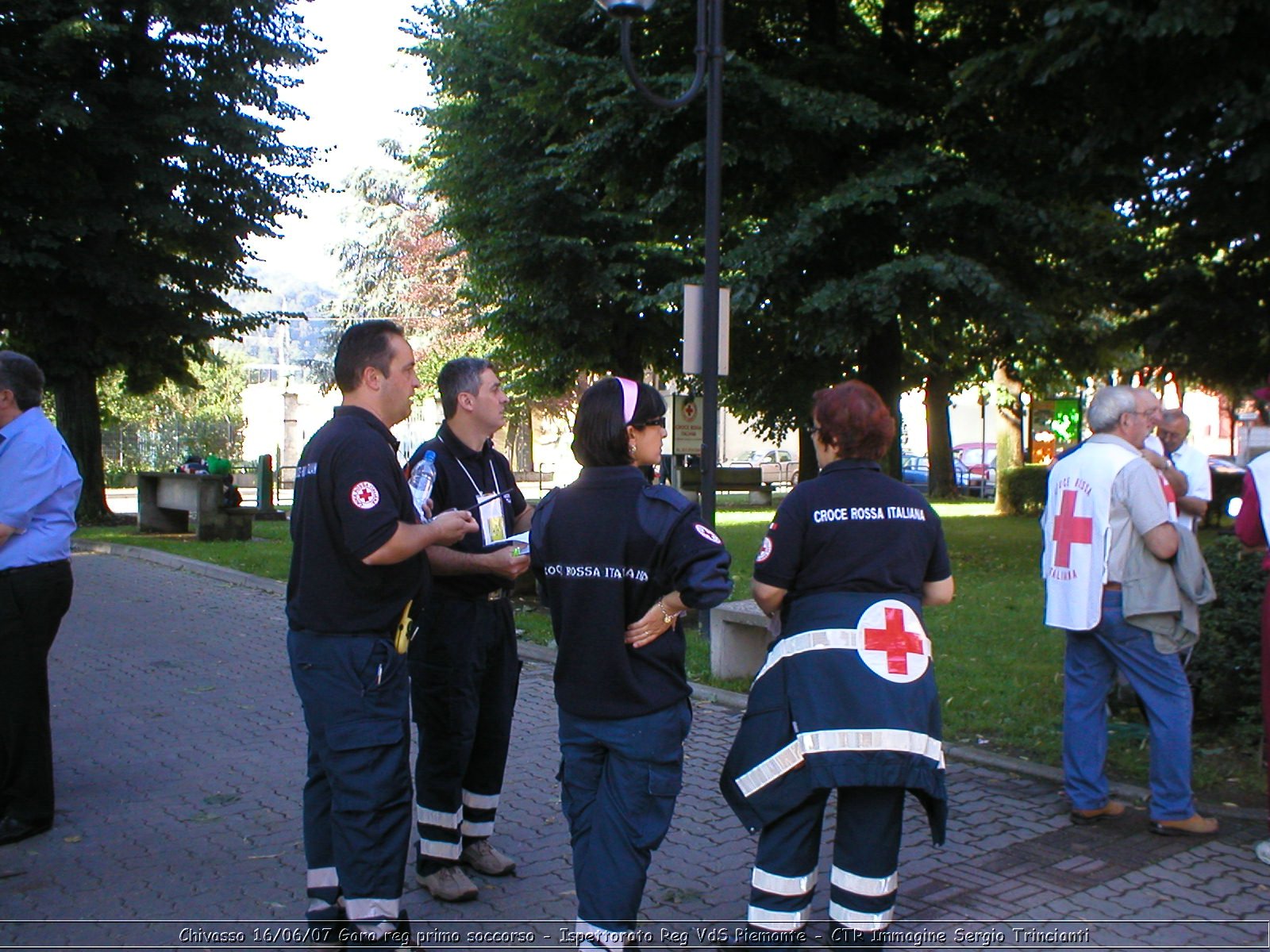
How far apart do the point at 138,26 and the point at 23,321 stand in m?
5.33

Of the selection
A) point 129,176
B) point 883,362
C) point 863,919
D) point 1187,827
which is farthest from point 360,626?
point 129,176

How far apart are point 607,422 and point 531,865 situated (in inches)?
84.8

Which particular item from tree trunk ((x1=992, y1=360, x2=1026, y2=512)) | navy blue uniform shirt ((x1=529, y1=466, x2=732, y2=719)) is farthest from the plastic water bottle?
tree trunk ((x1=992, y1=360, x2=1026, y2=512))

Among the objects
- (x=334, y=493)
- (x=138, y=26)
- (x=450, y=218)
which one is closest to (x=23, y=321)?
(x=138, y=26)

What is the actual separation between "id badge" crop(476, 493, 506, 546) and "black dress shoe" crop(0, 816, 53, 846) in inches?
98.8

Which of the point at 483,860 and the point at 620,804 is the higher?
the point at 620,804

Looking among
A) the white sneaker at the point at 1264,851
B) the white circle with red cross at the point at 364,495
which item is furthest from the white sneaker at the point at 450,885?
the white sneaker at the point at 1264,851

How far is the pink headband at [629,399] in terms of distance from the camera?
11.7 feet

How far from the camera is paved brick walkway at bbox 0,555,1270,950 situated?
4.15m

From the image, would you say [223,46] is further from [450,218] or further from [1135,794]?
[1135,794]

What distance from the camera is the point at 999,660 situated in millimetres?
8617

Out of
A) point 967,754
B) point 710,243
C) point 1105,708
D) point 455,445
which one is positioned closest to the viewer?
point 455,445

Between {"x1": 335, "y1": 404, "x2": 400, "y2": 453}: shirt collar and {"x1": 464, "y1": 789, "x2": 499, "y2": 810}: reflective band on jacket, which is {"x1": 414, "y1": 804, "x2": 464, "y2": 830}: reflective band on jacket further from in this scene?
{"x1": 335, "y1": 404, "x2": 400, "y2": 453}: shirt collar

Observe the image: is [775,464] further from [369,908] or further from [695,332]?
[369,908]
